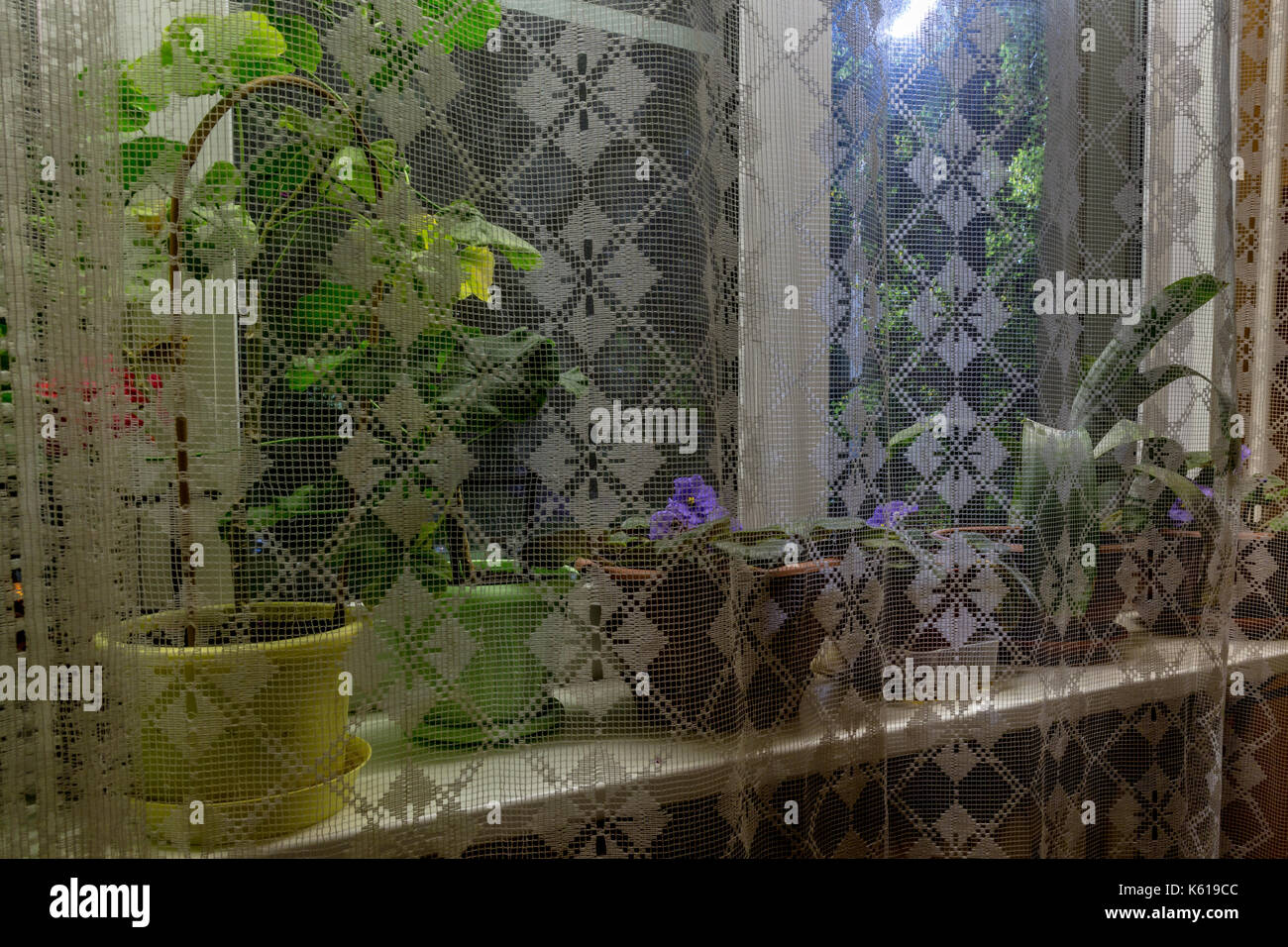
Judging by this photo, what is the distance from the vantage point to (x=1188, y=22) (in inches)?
35.8

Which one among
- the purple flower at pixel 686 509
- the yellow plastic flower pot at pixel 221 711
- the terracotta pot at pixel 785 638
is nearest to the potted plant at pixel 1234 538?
the terracotta pot at pixel 785 638

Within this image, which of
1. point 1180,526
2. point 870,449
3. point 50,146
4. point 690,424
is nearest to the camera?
point 50,146

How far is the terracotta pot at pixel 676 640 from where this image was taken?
0.70 meters

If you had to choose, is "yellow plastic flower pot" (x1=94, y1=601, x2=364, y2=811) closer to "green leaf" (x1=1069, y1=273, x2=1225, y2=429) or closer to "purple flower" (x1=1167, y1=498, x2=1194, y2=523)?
"green leaf" (x1=1069, y1=273, x2=1225, y2=429)

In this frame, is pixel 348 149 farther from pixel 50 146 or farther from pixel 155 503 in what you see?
pixel 155 503

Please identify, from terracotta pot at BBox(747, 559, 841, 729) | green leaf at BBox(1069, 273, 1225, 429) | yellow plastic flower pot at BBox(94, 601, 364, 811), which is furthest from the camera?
green leaf at BBox(1069, 273, 1225, 429)

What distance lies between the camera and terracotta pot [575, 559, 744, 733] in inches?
27.6

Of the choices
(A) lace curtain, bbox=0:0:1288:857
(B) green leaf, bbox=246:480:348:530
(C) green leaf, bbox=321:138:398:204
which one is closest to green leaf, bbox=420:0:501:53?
(A) lace curtain, bbox=0:0:1288:857

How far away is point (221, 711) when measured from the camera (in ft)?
2.00

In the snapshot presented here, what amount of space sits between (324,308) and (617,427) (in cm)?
25

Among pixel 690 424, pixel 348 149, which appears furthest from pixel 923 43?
pixel 348 149

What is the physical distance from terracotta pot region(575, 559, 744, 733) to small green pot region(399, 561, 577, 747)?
0.05 metres

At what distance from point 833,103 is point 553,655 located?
0.59m

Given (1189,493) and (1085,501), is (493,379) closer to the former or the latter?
(1085,501)
